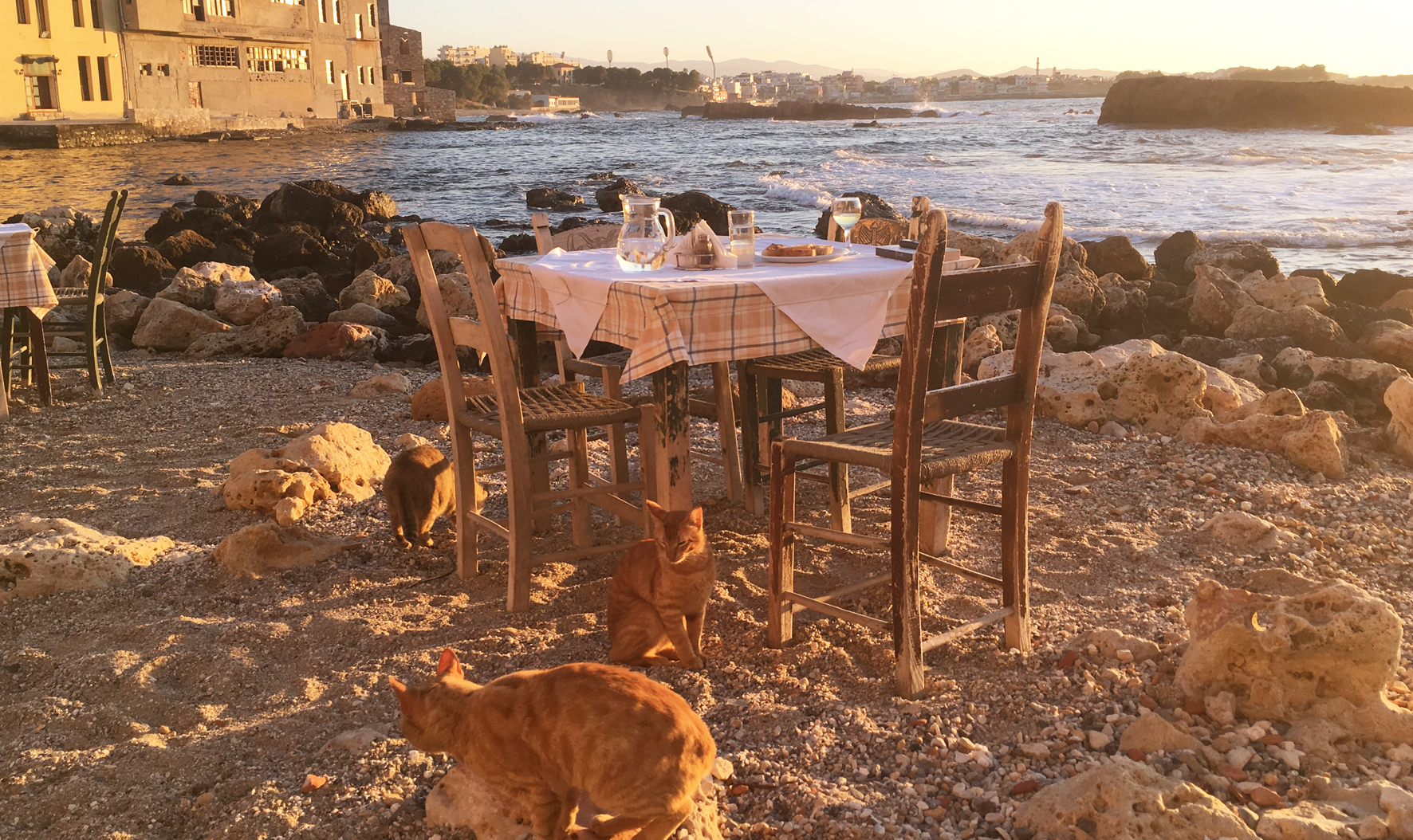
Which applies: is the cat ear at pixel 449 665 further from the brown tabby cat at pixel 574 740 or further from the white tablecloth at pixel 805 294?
the white tablecloth at pixel 805 294

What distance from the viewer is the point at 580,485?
4.03 m

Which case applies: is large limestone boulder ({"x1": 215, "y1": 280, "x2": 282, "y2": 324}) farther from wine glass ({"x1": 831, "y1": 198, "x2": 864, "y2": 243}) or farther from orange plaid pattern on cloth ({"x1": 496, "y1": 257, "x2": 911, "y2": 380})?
orange plaid pattern on cloth ({"x1": 496, "y1": 257, "x2": 911, "y2": 380})

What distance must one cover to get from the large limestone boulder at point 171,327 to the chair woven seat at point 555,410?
16.6 ft

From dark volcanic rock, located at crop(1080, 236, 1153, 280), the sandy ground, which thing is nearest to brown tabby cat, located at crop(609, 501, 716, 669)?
the sandy ground

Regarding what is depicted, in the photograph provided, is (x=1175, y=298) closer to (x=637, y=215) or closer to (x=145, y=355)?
(x=637, y=215)

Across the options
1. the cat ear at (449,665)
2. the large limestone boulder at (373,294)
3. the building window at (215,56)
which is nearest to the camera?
the cat ear at (449,665)

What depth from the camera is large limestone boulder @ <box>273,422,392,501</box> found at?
4.41 metres

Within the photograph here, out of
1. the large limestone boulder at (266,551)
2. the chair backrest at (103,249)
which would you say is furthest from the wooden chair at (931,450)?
the chair backrest at (103,249)

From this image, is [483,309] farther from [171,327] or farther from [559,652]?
[171,327]

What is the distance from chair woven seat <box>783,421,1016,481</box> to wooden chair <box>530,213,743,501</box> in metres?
1.10

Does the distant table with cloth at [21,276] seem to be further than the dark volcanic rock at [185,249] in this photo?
No

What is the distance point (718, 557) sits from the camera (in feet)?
12.5

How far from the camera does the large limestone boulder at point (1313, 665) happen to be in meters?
2.45

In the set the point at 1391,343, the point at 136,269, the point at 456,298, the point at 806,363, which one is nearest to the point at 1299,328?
the point at 1391,343
